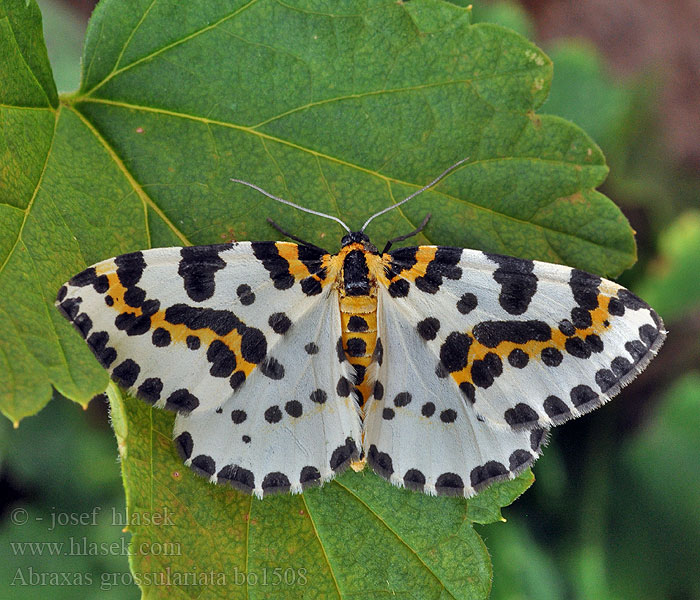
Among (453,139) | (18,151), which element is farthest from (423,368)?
(18,151)

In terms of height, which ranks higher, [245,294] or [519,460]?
[245,294]

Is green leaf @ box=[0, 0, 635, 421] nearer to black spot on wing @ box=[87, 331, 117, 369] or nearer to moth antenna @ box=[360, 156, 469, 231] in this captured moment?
moth antenna @ box=[360, 156, 469, 231]

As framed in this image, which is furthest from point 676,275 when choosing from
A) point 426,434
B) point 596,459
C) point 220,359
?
point 220,359

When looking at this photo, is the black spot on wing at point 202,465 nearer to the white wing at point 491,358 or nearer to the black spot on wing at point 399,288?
the white wing at point 491,358

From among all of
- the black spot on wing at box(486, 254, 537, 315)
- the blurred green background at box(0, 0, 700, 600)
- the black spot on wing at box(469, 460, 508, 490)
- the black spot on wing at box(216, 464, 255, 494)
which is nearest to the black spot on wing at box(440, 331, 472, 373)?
the black spot on wing at box(486, 254, 537, 315)

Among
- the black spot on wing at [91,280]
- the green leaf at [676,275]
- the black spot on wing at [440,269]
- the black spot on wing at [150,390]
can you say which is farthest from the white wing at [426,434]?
the green leaf at [676,275]

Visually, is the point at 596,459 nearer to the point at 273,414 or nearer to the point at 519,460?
the point at 519,460
